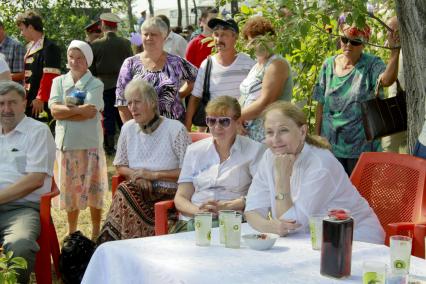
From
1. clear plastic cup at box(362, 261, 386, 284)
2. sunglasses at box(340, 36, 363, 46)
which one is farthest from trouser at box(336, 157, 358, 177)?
clear plastic cup at box(362, 261, 386, 284)

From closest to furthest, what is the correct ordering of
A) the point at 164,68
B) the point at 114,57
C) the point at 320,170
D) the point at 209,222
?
the point at 209,222 < the point at 320,170 < the point at 164,68 < the point at 114,57

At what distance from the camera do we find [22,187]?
4.56 metres

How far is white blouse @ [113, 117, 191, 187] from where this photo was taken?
4.84m

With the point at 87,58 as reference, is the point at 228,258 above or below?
below

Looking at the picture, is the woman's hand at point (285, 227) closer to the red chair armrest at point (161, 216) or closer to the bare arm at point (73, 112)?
the red chair armrest at point (161, 216)

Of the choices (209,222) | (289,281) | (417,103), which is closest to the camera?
(289,281)

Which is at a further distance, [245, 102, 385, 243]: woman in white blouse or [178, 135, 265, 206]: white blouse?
[178, 135, 265, 206]: white blouse

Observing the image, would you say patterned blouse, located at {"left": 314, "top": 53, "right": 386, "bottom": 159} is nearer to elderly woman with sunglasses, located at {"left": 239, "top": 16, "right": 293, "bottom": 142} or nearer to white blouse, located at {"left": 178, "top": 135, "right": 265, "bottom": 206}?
elderly woman with sunglasses, located at {"left": 239, "top": 16, "right": 293, "bottom": 142}

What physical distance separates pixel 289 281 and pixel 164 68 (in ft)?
10.7

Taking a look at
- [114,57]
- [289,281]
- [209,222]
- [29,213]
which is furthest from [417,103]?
[114,57]

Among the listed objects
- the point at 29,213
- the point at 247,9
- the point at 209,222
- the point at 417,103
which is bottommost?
the point at 29,213

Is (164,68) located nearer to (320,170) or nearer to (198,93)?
Answer: (198,93)

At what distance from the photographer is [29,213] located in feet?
14.9

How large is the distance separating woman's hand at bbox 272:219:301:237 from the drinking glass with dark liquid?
20.2 inches
